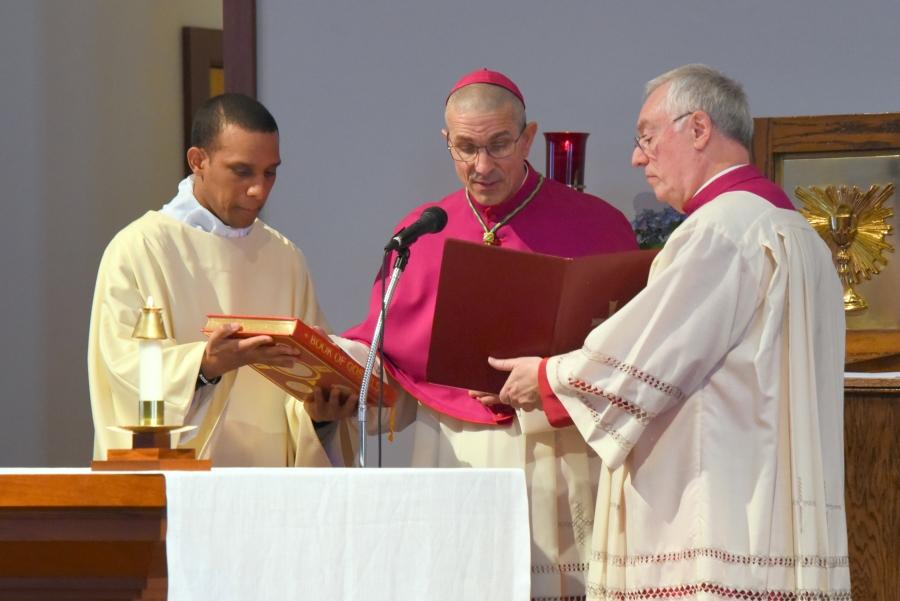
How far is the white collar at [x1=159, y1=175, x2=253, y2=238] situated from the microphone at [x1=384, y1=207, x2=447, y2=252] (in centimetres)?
104

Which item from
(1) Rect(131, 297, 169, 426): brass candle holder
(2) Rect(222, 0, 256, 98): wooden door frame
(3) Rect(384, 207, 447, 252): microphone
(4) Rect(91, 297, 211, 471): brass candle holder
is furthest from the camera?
(2) Rect(222, 0, 256, 98): wooden door frame

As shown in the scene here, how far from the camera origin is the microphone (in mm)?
2869

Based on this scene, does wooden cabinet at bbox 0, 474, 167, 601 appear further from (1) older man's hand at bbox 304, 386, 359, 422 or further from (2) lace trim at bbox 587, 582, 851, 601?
(2) lace trim at bbox 587, 582, 851, 601

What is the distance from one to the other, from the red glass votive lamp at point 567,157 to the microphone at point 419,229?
1.66 meters

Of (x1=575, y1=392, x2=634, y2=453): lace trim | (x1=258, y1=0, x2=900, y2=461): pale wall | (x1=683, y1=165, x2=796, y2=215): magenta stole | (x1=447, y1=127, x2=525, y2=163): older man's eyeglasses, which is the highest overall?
(x1=258, y1=0, x2=900, y2=461): pale wall

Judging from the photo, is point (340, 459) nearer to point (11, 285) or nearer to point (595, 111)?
point (595, 111)

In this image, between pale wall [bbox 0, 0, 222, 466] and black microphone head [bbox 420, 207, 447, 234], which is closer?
black microphone head [bbox 420, 207, 447, 234]

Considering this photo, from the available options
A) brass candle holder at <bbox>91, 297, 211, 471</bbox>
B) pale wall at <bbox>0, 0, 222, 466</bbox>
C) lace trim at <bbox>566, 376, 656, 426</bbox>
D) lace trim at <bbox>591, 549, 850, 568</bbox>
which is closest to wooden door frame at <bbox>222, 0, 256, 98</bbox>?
pale wall at <bbox>0, 0, 222, 466</bbox>

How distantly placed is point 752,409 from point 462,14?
2.99 meters

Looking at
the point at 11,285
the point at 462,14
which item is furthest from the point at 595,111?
the point at 11,285

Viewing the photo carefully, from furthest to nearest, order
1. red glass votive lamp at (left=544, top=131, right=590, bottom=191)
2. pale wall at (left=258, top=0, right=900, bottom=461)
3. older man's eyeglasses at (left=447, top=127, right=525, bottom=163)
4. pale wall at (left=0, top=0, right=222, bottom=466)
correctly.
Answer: pale wall at (left=0, top=0, right=222, bottom=466)
pale wall at (left=258, top=0, right=900, bottom=461)
red glass votive lamp at (left=544, top=131, right=590, bottom=191)
older man's eyeglasses at (left=447, top=127, right=525, bottom=163)

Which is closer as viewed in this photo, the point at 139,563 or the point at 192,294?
the point at 139,563

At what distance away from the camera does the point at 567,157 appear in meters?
4.62

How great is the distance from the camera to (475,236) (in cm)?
387
